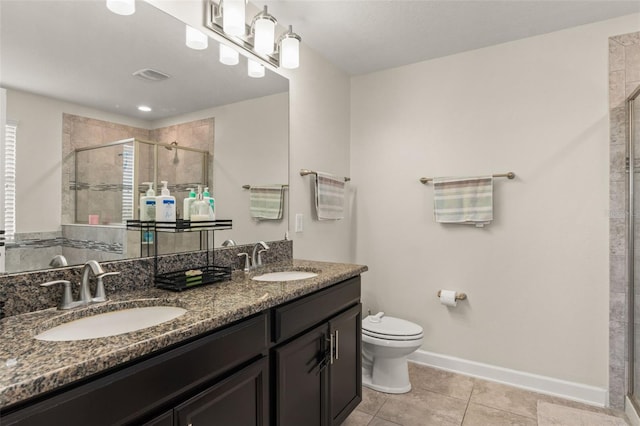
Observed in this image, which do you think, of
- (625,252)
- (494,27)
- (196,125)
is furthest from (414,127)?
(196,125)

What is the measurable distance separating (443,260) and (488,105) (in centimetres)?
117

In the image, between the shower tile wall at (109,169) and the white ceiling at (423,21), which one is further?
the white ceiling at (423,21)

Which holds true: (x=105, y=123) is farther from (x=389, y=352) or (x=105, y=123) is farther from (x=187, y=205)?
(x=389, y=352)

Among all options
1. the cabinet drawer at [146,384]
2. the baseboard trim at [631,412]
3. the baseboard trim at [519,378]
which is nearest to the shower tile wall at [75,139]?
the cabinet drawer at [146,384]

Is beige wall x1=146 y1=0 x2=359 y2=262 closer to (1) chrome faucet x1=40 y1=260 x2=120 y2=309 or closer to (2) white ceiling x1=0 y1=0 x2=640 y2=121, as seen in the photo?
(2) white ceiling x1=0 y1=0 x2=640 y2=121

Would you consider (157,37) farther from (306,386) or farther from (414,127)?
(414,127)

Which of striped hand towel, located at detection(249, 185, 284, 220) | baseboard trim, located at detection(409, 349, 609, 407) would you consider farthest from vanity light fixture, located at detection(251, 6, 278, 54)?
baseboard trim, located at detection(409, 349, 609, 407)

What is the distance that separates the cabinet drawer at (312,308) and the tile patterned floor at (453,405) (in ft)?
2.42

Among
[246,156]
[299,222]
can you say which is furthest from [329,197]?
[246,156]

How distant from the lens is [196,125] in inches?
67.9

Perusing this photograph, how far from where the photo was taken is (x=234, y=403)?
1137 millimetres

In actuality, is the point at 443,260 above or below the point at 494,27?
below

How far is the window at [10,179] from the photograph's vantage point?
1.11 metres

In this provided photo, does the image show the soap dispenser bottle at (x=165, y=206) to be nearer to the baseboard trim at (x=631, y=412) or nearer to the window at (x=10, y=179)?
the window at (x=10, y=179)
